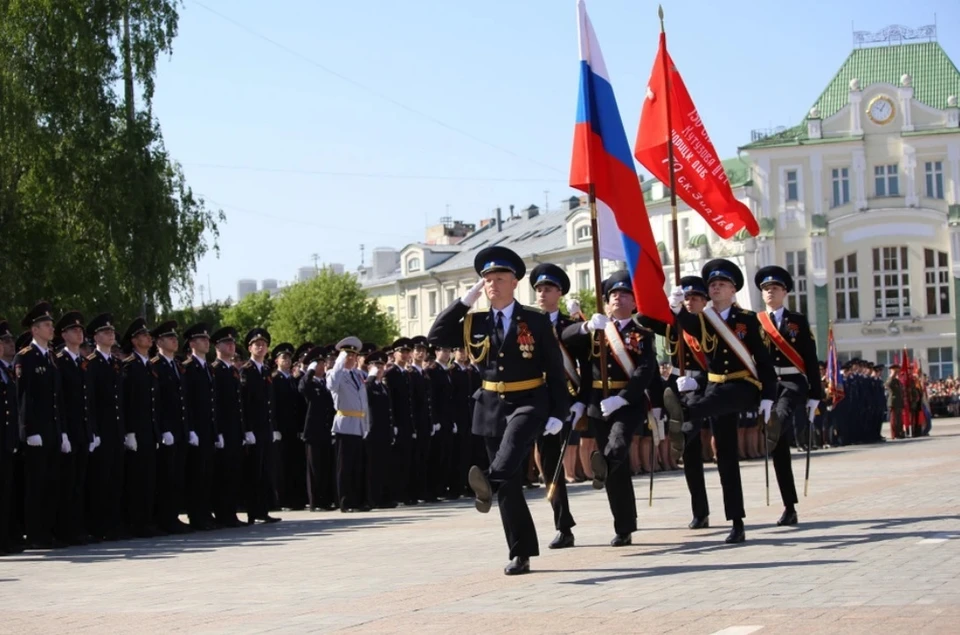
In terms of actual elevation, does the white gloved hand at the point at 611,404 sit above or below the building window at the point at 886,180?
below

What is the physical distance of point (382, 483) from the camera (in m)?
19.7

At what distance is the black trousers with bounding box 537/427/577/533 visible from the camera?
12.1 m

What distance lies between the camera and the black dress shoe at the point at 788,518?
Answer: 1305cm

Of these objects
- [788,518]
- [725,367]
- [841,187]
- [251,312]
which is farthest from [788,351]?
[251,312]

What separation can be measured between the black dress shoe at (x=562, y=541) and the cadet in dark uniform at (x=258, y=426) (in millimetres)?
5656

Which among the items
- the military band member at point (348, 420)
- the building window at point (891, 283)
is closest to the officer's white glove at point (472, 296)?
the military band member at point (348, 420)

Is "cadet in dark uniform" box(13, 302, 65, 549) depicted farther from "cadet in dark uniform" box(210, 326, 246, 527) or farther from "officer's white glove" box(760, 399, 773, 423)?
"officer's white glove" box(760, 399, 773, 423)

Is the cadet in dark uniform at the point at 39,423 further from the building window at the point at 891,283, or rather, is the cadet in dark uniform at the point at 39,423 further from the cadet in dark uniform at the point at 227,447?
the building window at the point at 891,283

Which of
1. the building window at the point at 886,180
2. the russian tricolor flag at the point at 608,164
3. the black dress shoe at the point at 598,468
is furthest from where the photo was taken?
the building window at the point at 886,180

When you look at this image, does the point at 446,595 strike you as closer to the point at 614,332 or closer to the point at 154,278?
the point at 614,332

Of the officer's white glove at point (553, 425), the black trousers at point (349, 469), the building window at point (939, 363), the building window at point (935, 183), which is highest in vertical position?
the building window at point (935, 183)

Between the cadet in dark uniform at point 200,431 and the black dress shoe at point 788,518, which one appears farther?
the cadet in dark uniform at point 200,431

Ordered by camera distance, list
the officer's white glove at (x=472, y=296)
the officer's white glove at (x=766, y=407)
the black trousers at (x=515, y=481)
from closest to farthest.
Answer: the black trousers at (x=515, y=481), the officer's white glove at (x=472, y=296), the officer's white glove at (x=766, y=407)

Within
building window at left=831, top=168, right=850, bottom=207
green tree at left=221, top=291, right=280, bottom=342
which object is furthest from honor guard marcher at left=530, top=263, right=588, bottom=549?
green tree at left=221, top=291, right=280, bottom=342
